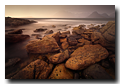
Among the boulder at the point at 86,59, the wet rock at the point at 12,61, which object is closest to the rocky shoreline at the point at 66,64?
the boulder at the point at 86,59

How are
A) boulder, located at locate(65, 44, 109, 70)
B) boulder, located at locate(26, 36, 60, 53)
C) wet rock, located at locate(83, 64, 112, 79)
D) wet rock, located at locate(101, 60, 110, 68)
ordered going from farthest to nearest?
1. boulder, located at locate(26, 36, 60, 53)
2. wet rock, located at locate(101, 60, 110, 68)
3. boulder, located at locate(65, 44, 109, 70)
4. wet rock, located at locate(83, 64, 112, 79)

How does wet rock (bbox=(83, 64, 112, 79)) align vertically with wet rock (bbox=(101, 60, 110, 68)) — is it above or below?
below

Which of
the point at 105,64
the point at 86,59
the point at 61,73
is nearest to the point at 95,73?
the point at 86,59

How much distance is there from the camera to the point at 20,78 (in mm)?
1020

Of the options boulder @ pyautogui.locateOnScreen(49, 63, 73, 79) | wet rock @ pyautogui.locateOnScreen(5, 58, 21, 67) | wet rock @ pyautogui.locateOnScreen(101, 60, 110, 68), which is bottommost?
boulder @ pyautogui.locateOnScreen(49, 63, 73, 79)

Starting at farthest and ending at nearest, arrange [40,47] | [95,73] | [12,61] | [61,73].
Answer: [40,47]
[12,61]
[61,73]
[95,73]

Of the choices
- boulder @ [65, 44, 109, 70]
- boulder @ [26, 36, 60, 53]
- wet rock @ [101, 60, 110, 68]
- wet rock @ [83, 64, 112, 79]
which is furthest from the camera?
boulder @ [26, 36, 60, 53]

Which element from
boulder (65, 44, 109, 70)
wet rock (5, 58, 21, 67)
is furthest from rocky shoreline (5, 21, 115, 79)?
wet rock (5, 58, 21, 67)

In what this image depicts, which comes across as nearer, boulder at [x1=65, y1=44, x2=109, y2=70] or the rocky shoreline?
the rocky shoreline

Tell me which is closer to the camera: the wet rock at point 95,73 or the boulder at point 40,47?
the wet rock at point 95,73

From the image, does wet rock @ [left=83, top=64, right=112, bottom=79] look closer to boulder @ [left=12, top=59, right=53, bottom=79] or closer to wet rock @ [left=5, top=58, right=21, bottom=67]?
boulder @ [left=12, top=59, right=53, bottom=79]

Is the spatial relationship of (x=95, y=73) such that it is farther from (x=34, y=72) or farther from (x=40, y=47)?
(x=40, y=47)

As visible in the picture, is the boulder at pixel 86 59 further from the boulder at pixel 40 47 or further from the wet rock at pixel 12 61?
the wet rock at pixel 12 61

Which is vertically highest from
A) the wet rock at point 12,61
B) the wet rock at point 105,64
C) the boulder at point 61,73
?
the wet rock at point 12,61
